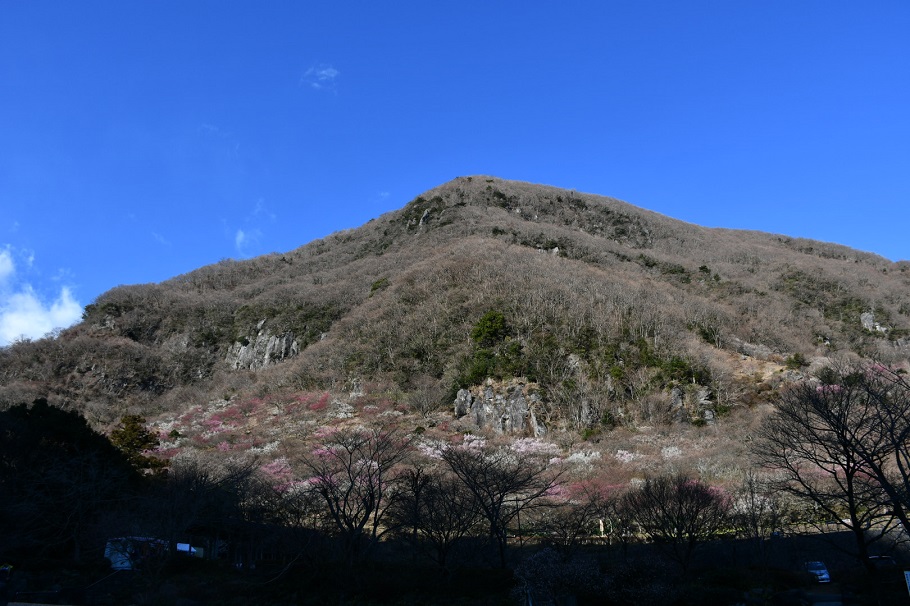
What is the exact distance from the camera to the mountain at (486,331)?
41.2 meters

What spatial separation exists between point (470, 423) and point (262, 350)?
36.2 meters

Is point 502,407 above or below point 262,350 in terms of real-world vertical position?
below

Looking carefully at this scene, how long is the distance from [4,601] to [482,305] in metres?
41.4

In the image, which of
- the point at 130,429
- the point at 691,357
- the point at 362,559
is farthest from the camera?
the point at 691,357

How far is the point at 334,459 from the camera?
30.2 m

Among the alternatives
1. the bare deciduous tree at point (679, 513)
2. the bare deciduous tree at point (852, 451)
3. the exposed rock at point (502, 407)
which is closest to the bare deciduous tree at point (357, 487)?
the exposed rock at point (502, 407)

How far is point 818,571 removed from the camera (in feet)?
57.2

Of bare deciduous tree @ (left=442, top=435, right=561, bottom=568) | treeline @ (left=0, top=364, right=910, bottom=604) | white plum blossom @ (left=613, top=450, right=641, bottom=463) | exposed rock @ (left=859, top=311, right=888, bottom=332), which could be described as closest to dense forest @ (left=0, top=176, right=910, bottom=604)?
treeline @ (left=0, top=364, right=910, bottom=604)

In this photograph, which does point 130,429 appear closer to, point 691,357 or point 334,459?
point 334,459

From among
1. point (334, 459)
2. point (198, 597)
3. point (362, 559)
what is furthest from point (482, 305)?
point (198, 597)

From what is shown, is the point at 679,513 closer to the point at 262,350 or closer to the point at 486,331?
the point at 486,331

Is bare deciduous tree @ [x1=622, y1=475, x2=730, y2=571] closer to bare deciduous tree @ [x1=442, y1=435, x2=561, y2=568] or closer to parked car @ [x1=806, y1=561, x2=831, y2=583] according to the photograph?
parked car @ [x1=806, y1=561, x2=831, y2=583]

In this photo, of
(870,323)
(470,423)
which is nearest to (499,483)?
(470,423)

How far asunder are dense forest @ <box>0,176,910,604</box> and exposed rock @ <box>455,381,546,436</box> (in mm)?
177
